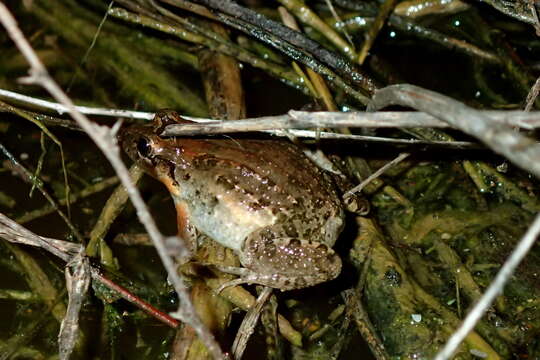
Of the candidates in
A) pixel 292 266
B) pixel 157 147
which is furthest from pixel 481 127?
pixel 157 147

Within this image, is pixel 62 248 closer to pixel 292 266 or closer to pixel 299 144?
pixel 292 266

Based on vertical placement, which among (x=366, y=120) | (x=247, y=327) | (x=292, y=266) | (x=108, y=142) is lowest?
(x=247, y=327)

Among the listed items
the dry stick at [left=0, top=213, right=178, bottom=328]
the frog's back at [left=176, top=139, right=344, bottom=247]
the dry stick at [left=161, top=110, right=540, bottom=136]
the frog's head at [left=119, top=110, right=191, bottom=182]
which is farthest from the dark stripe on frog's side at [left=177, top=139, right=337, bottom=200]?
the dry stick at [left=0, top=213, right=178, bottom=328]

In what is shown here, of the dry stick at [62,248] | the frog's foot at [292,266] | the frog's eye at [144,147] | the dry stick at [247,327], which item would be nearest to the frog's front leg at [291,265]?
the frog's foot at [292,266]

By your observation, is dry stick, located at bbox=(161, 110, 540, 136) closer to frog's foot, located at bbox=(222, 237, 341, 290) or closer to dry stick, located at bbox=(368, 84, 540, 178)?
dry stick, located at bbox=(368, 84, 540, 178)

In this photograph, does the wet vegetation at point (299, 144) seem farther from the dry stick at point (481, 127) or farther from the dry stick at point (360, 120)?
the dry stick at point (481, 127)
